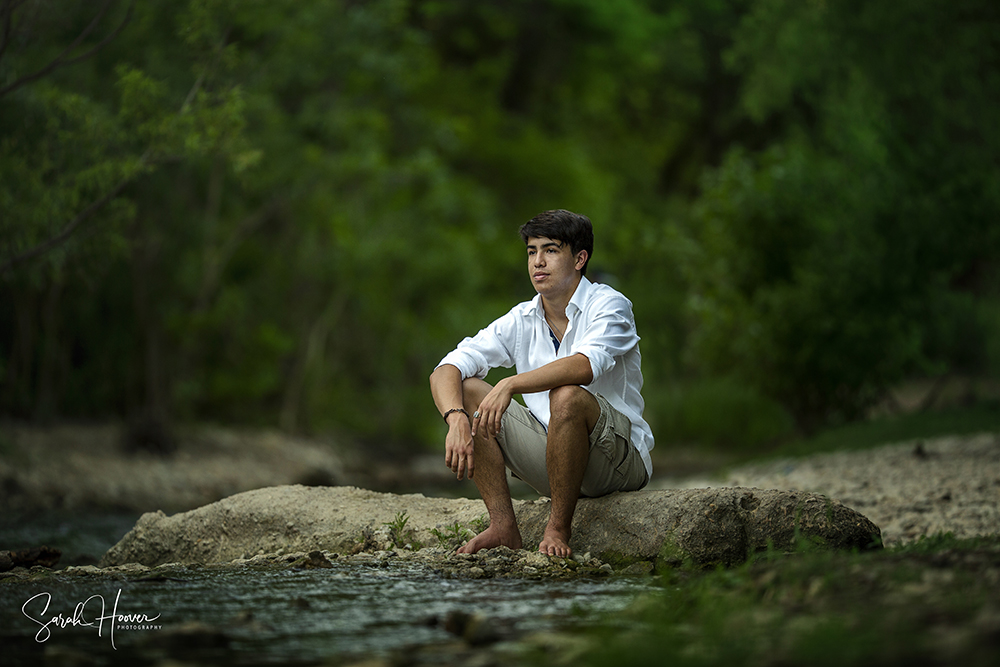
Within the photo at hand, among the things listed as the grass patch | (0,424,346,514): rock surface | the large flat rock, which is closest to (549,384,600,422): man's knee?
the large flat rock

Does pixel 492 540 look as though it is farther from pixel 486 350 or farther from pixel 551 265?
pixel 551 265

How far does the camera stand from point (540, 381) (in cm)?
406

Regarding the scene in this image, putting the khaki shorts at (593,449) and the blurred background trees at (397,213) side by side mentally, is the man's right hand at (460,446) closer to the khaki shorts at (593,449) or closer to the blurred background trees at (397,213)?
the khaki shorts at (593,449)

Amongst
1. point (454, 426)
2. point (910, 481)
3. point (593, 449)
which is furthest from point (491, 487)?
point (910, 481)

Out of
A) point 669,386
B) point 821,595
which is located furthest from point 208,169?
point 821,595

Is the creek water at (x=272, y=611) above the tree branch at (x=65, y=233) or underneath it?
underneath

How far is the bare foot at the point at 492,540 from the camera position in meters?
4.40

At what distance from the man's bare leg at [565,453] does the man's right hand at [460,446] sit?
1.09 feet

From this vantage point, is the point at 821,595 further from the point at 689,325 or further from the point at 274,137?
the point at 689,325

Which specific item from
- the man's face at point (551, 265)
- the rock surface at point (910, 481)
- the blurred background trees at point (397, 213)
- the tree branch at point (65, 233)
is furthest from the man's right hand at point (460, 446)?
the tree branch at point (65, 233)

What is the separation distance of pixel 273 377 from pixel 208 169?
3.26m

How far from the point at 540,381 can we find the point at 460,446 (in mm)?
445

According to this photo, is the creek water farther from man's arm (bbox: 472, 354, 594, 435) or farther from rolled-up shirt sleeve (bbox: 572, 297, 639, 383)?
rolled-up shirt sleeve (bbox: 572, 297, 639, 383)

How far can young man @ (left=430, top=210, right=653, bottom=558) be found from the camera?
4.12 metres
